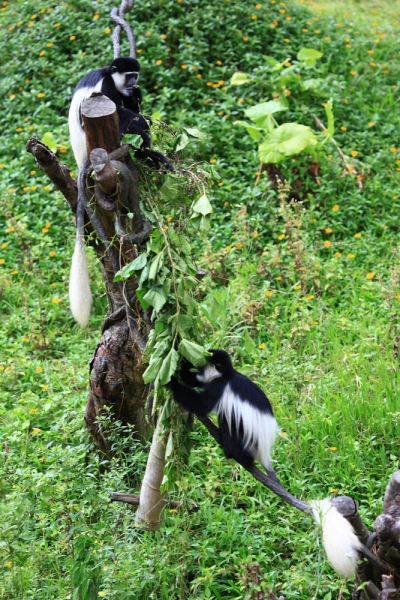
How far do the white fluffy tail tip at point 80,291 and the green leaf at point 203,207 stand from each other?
60 centimetres

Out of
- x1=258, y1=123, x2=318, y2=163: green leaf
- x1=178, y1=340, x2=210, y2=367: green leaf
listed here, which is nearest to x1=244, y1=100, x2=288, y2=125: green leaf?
x1=258, y1=123, x2=318, y2=163: green leaf

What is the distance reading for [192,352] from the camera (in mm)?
2240

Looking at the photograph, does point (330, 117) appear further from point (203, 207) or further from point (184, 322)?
point (184, 322)

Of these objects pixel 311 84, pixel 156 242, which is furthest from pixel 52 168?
pixel 311 84

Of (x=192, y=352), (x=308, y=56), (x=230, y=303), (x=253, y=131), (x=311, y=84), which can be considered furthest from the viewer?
(x=308, y=56)

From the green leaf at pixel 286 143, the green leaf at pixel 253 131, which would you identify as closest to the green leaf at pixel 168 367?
the green leaf at pixel 286 143

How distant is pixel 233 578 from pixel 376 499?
0.64 metres

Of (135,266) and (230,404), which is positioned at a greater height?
(135,266)

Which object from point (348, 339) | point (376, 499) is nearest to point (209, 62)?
point (348, 339)

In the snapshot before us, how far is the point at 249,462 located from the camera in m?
2.40

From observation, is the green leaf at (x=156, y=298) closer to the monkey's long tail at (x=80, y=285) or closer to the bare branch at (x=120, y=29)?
the monkey's long tail at (x=80, y=285)

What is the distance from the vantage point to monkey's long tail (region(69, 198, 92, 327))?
8.84 ft

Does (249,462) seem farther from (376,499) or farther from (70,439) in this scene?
(70,439)

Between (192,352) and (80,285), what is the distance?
684 millimetres
